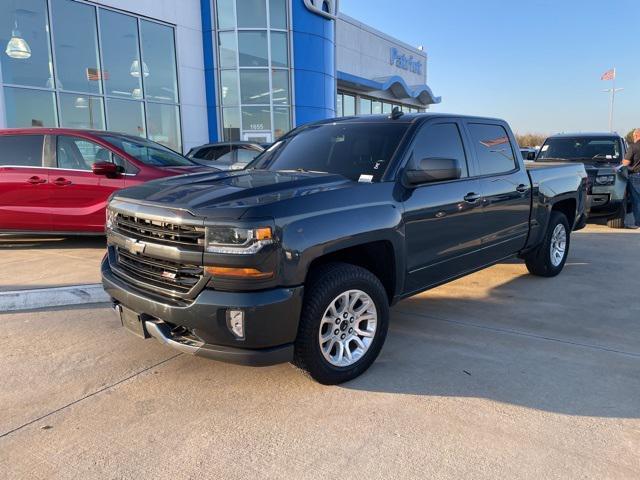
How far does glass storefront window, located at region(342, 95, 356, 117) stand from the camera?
26406mm

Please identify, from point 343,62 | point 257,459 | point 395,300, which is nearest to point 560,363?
point 395,300

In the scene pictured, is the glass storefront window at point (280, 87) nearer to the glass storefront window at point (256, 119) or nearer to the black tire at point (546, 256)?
the glass storefront window at point (256, 119)

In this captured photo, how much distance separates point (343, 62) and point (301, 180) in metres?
23.6

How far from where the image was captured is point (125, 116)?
14586 millimetres

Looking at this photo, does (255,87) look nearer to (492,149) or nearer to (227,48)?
(227,48)

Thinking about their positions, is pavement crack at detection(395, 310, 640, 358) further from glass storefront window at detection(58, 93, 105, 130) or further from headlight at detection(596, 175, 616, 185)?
glass storefront window at detection(58, 93, 105, 130)

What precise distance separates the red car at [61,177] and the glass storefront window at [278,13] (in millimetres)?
12411

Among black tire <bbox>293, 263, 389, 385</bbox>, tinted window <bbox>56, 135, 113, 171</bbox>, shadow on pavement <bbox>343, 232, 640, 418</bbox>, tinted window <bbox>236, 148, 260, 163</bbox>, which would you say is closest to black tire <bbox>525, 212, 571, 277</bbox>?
shadow on pavement <bbox>343, 232, 640, 418</bbox>

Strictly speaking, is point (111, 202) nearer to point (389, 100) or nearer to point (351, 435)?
point (351, 435)

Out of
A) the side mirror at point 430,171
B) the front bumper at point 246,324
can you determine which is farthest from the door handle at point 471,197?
the front bumper at point 246,324

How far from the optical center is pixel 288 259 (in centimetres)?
288

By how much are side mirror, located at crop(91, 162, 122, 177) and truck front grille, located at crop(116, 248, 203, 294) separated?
11.3ft

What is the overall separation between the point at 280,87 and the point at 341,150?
48.6 ft

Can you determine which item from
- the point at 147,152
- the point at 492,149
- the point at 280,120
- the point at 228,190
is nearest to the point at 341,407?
the point at 228,190
